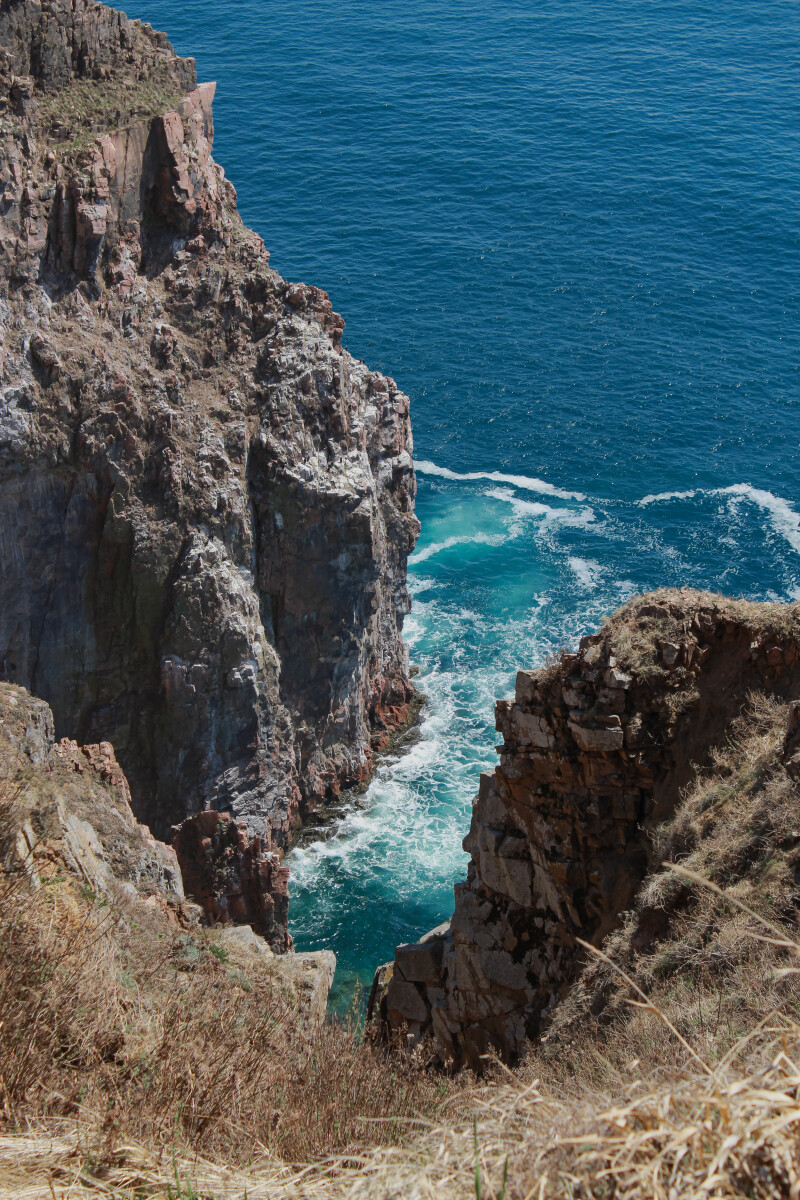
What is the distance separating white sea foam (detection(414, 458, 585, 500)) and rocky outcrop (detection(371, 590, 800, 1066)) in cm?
4938

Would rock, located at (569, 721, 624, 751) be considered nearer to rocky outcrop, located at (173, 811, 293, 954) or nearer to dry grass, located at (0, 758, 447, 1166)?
dry grass, located at (0, 758, 447, 1166)

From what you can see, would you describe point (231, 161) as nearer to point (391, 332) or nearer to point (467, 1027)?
point (391, 332)

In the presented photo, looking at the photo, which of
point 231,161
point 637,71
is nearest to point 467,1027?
point 231,161

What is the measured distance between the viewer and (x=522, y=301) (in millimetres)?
86250

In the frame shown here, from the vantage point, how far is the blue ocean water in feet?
205

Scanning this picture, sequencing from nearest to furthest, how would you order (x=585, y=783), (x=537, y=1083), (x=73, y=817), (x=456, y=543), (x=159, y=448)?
1. (x=537, y=1083)
2. (x=73, y=817)
3. (x=585, y=783)
4. (x=159, y=448)
5. (x=456, y=543)

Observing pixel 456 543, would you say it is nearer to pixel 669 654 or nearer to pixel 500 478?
pixel 500 478

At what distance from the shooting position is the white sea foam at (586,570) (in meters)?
67.5

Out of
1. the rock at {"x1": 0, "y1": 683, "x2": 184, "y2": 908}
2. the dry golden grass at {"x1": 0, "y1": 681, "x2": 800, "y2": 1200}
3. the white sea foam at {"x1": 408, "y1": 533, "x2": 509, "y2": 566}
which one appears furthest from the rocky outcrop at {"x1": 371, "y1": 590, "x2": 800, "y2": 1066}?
the white sea foam at {"x1": 408, "y1": 533, "x2": 509, "y2": 566}

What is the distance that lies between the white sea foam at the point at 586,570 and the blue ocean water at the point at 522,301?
7.8 inches

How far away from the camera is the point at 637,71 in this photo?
117 meters

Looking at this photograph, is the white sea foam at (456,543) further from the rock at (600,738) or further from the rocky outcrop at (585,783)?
the rock at (600,738)

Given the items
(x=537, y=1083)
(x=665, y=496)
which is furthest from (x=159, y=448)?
(x=537, y=1083)

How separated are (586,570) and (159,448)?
1252 inches
